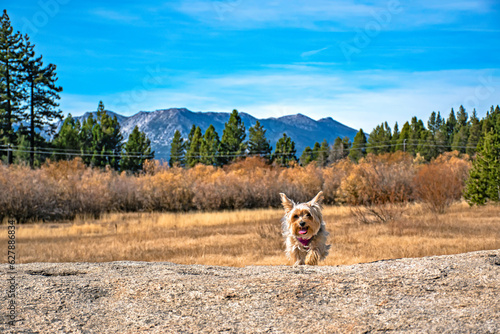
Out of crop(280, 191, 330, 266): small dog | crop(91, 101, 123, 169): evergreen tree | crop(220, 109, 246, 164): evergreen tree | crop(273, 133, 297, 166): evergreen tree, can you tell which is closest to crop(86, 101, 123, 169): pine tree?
crop(91, 101, 123, 169): evergreen tree

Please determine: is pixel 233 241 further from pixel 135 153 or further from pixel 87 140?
pixel 87 140

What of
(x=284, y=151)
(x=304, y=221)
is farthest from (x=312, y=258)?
(x=284, y=151)

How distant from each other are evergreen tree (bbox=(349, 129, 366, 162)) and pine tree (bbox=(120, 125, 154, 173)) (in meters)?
34.4

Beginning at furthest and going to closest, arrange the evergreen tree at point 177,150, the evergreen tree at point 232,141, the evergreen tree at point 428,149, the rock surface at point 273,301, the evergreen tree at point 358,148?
the evergreen tree at point 358,148
the evergreen tree at point 428,149
the evergreen tree at point 177,150
the evergreen tree at point 232,141
the rock surface at point 273,301

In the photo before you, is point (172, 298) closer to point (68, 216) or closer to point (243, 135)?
point (68, 216)

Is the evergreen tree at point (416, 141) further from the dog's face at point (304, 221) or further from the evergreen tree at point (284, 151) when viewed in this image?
the dog's face at point (304, 221)

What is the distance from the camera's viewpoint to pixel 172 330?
467 centimetres

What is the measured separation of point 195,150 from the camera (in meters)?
71.8

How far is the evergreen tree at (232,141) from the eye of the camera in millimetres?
67750

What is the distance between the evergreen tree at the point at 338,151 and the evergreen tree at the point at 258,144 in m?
15.8

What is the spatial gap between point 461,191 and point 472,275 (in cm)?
2707

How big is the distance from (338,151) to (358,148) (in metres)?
3.43

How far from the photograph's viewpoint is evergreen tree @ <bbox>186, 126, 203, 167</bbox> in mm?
70250

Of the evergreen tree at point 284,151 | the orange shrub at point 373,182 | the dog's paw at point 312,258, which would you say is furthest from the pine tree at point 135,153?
the dog's paw at point 312,258
